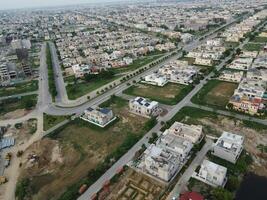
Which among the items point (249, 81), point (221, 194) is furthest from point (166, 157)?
point (249, 81)

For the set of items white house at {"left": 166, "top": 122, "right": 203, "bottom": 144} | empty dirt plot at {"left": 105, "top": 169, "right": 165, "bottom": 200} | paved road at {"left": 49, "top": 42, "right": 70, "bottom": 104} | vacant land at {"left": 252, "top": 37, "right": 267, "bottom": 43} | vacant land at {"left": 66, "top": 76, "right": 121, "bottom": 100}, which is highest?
vacant land at {"left": 252, "top": 37, "right": 267, "bottom": 43}

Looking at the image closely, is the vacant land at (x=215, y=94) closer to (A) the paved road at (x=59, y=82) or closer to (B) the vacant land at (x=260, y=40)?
(A) the paved road at (x=59, y=82)

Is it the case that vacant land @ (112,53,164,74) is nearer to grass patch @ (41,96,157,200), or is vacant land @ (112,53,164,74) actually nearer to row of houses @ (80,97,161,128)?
grass patch @ (41,96,157,200)

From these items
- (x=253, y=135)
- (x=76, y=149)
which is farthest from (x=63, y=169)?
(x=253, y=135)

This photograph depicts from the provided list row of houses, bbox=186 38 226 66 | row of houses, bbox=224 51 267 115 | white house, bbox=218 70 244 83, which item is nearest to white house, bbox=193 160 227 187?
row of houses, bbox=224 51 267 115

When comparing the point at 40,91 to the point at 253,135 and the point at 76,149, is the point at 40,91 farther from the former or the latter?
the point at 253,135

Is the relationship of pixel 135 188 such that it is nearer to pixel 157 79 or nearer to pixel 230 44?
pixel 157 79
